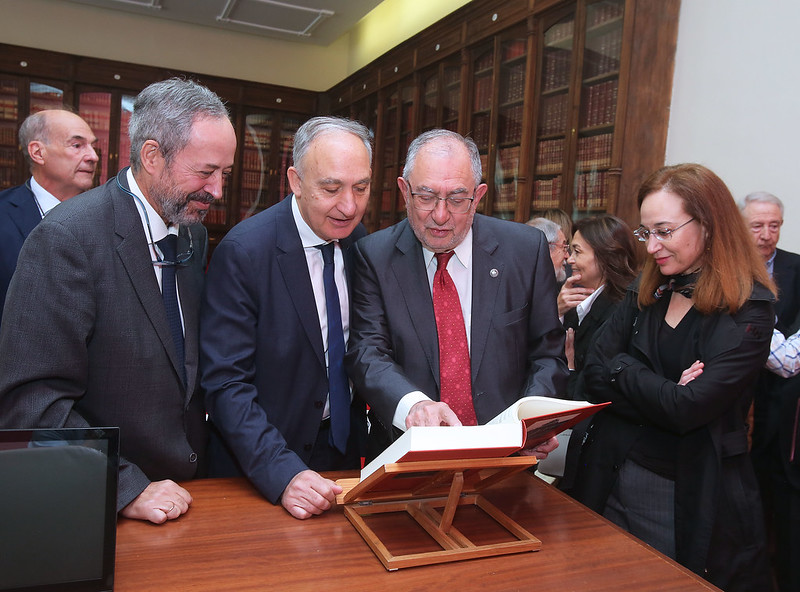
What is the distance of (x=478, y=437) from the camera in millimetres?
1292

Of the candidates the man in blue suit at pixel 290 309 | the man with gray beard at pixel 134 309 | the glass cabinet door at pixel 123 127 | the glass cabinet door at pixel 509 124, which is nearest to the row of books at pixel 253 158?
the glass cabinet door at pixel 123 127

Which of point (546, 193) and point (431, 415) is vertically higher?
point (546, 193)

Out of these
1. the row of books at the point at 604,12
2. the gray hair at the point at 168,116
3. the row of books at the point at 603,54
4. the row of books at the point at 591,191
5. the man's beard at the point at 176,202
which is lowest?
the man's beard at the point at 176,202

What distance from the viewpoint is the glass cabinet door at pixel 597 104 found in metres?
4.31

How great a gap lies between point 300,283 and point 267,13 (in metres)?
7.42

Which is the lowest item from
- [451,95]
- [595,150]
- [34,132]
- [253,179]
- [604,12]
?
[34,132]

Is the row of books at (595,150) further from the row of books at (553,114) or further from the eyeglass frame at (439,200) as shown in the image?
the eyeglass frame at (439,200)

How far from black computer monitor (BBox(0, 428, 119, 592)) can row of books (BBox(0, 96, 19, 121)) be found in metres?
8.71

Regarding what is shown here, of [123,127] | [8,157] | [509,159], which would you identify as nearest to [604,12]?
[509,159]

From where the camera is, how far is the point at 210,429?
1.88 m

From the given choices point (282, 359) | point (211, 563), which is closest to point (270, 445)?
point (282, 359)

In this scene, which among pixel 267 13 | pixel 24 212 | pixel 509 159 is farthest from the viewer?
pixel 267 13

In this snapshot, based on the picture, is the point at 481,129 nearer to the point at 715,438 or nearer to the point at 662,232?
the point at 662,232

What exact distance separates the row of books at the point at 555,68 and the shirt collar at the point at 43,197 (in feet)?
11.6
